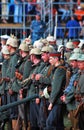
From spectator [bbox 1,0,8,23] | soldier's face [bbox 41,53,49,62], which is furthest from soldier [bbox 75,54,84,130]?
spectator [bbox 1,0,8,23]

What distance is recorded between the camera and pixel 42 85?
1518 cm

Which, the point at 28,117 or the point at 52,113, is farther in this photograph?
the point at 28,117

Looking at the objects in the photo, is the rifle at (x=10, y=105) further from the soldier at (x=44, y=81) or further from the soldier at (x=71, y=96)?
the soldier at (x=71, y=96)

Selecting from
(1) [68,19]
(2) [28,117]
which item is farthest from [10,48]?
(1) [68,19]

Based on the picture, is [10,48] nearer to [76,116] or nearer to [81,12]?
[76,116]

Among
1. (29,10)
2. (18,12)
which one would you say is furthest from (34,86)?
(29,10)

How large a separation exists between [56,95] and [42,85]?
827 millimetres

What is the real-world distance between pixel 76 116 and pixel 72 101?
1.02 feet

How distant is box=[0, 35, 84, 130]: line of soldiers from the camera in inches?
549

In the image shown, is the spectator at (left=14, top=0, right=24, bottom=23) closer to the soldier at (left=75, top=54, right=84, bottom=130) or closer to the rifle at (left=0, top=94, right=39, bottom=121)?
the rifle at (left=0, top=94, right=39, bottom=121)

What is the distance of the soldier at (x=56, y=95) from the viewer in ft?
47.2

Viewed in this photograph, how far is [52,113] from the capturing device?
14719mm

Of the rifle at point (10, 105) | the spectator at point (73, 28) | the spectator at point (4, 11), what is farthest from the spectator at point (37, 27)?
the rifle at point (10, 105)

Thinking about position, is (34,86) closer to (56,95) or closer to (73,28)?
(56,95)
